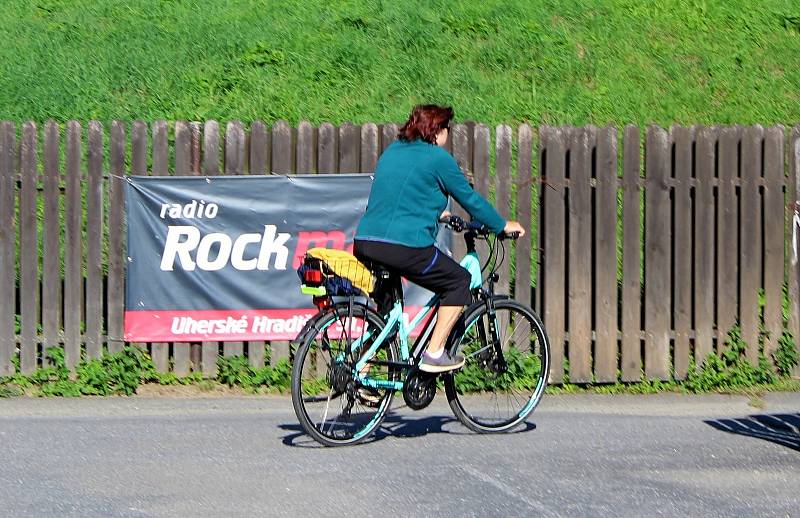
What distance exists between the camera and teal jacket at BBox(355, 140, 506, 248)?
679 cm

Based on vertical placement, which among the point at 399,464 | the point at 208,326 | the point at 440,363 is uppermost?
the point at 208,326

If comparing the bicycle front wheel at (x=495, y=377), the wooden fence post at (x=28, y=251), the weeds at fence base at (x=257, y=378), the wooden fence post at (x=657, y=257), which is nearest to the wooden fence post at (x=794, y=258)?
the weeds at fence base at (x=257, y=378)

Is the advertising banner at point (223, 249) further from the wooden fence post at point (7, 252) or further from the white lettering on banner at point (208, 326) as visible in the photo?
the wooden fence post at point (7, 252)

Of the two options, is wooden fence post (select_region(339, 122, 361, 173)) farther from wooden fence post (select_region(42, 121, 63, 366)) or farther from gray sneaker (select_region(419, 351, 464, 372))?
gray sneaker (select_region(419, 351, 464, 372))

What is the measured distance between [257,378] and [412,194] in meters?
2.86

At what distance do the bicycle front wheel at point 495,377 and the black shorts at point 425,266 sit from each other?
282 millimetres

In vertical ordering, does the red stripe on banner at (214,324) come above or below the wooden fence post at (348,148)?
below

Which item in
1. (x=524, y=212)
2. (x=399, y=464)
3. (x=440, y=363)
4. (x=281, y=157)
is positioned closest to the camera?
(x=399, y=464)

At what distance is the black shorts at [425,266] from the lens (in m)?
6.78

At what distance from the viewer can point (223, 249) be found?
Result: 9133mm

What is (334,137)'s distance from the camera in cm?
925

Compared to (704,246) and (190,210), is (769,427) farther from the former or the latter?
(190,210)

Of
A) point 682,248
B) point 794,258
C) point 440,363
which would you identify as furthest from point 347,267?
point 794,258

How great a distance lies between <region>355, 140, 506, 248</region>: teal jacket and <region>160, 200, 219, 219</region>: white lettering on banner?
8.25 ft
